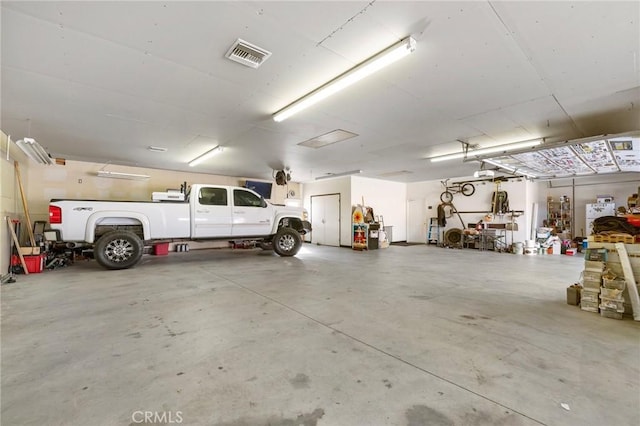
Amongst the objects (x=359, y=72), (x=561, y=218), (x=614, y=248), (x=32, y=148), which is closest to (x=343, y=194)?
(x=359, y=72)

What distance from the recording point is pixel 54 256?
5.87 meters

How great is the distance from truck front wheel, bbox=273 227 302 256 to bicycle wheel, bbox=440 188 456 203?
7042 mm

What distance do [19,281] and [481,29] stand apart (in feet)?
24.1

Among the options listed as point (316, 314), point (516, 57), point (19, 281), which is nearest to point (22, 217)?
point (19, 281)

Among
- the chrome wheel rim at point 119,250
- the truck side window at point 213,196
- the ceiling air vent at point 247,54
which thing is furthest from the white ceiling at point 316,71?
the chrome wheel rim at point 119,250

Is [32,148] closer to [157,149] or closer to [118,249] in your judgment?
[157,149]

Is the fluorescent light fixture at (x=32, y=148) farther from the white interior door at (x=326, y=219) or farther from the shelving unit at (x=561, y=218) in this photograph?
the shelving unit at (x=561, y=218)

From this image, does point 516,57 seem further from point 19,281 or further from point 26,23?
point 19,281

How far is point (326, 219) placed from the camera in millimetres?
11016

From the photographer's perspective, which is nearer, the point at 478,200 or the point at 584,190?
the point at 584,190

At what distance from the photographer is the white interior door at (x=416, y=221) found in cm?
1190

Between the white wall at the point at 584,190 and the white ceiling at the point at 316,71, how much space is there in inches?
239

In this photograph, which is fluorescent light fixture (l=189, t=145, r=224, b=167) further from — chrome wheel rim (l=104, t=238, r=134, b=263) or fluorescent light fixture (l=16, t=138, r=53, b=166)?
fluorescent light fixture (l=16, t=138, r=53, b=166)

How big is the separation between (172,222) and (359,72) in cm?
506
